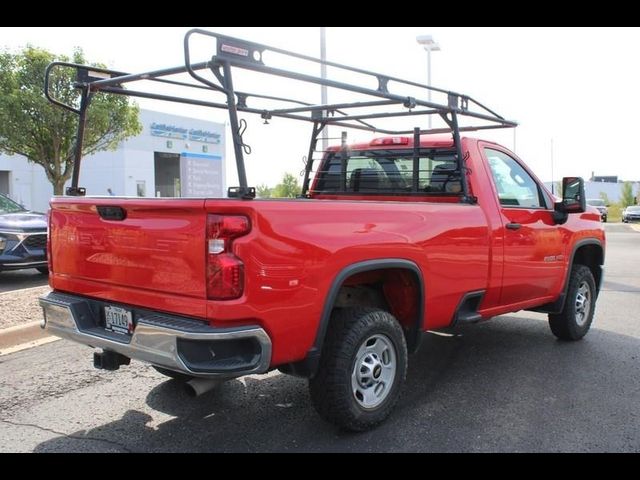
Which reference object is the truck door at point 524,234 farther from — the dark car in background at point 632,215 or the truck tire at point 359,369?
the dark car in background at point 632,215

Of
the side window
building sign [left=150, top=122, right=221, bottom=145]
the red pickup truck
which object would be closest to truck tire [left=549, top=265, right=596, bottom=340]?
the red pickup truck

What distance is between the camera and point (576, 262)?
6.35 m

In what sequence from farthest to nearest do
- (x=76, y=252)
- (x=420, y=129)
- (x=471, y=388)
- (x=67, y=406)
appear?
(x=420, y=129)
(x=471, y=388)
(x=67, y=406)
(x=76, y=252)

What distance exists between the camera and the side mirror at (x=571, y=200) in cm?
543

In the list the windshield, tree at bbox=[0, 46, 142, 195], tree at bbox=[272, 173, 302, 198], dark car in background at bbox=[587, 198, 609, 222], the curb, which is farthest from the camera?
dark car in background at bbox=[587, 198, 609, 222]

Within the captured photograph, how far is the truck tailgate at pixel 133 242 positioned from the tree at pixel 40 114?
10208 mm

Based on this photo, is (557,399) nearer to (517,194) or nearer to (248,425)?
(517,194)

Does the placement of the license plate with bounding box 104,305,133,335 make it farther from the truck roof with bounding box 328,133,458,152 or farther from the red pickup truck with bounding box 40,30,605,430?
the truck roof with bounding box 328,133,458,152

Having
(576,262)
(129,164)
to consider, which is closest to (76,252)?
(576,262)

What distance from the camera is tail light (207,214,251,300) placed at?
304cm

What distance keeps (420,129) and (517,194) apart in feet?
3.39

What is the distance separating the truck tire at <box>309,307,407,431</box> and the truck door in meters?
1.53

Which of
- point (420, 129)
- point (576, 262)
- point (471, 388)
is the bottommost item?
point (471, 388)

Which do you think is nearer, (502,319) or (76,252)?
(76,252)
